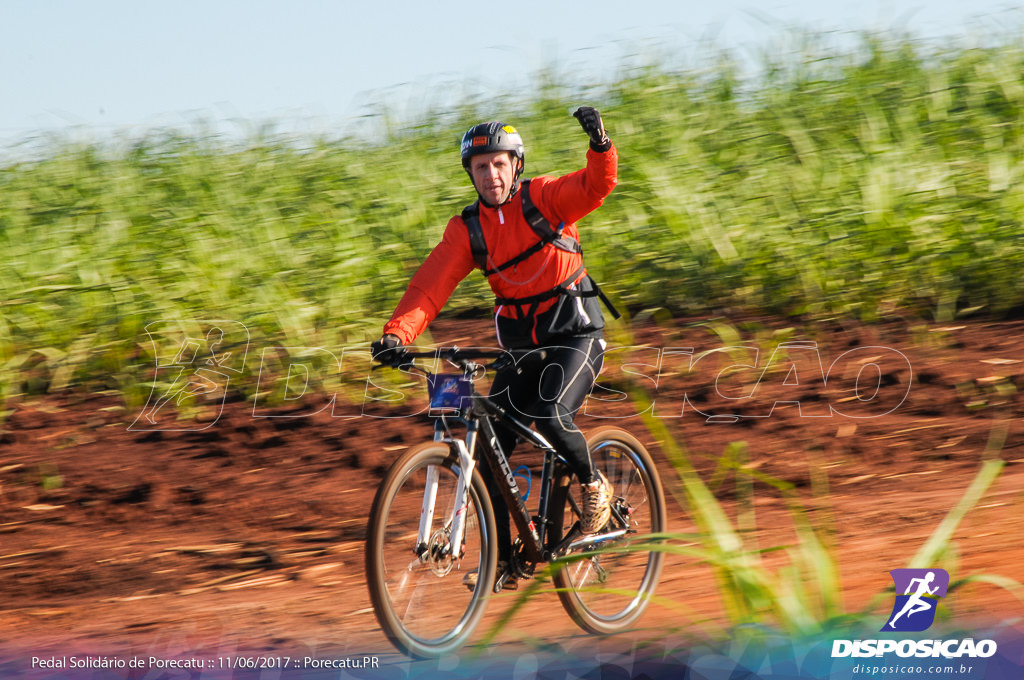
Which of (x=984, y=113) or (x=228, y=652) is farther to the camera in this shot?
(x=984, y=113)

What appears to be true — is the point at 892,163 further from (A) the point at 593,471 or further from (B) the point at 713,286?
(A) the point at 593,471

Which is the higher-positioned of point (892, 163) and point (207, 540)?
point (892, 163)

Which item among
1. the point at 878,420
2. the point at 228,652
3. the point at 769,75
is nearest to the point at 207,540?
the point at 228,652

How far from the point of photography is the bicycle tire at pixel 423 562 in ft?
11.6

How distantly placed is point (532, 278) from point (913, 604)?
6.30 ft

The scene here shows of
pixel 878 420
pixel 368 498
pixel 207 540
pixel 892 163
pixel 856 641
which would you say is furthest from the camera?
pixel 892 163

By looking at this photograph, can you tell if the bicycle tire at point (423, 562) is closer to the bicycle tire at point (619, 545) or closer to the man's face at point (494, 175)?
the bicycle tire at point (619, 545)

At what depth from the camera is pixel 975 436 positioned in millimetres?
6164

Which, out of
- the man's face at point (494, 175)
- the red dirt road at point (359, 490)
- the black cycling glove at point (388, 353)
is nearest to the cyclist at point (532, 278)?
the man's face at point (494, 175)

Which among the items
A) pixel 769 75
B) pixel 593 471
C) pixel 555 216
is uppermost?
pixel 769 75

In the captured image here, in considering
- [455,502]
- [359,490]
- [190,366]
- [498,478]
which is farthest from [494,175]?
[190,366]

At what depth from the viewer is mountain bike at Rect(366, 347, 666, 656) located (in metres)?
3.61

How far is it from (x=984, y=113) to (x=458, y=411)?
29.4 ft

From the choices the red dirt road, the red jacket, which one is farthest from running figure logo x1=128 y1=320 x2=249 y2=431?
the red jacket
